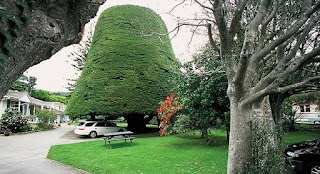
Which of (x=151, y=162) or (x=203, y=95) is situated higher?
(x=203, y=95)

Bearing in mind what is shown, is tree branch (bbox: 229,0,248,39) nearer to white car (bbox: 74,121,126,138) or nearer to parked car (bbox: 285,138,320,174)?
parked car (bbox: 285,138,320,174)

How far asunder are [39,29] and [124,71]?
66.0ft

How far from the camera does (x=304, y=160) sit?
22.4ft

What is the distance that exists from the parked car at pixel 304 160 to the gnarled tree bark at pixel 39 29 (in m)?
6.75

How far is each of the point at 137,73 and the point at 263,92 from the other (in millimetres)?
17639

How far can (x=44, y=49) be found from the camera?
85.9 inches

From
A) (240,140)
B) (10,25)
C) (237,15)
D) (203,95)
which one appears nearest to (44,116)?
(203,95)

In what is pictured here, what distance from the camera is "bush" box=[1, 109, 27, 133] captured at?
930 inches

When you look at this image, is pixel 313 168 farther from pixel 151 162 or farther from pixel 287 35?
pixel 151 162

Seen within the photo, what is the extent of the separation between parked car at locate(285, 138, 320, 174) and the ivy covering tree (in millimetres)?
12787

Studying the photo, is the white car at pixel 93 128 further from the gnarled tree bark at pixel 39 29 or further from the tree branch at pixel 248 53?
the gnarled tree bark at pixel 39 29

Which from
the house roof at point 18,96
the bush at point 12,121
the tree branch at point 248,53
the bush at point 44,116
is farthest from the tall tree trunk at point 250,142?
the house roof at point 18,96

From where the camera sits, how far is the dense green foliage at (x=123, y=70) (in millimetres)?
20641

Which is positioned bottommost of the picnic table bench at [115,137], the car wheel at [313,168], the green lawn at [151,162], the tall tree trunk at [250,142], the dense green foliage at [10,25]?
the green lawn at [151,162]
